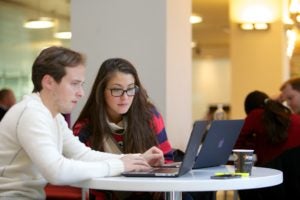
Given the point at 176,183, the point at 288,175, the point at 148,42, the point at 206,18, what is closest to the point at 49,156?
the point at 176,183

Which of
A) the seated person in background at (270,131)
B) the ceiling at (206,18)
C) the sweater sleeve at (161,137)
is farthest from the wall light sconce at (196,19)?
the sweater sleeve at (161,137)

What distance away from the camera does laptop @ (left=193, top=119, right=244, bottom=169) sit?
237cm

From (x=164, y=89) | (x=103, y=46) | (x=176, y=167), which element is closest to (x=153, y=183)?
(x=176, y=167)

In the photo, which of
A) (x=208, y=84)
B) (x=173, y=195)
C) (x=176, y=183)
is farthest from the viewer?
(x=208, y=84)

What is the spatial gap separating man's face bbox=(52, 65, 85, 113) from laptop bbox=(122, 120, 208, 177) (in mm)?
357

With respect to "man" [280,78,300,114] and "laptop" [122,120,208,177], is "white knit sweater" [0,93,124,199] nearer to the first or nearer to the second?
"laptop" [122,120,208,177]

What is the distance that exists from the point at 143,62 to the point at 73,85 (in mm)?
1782

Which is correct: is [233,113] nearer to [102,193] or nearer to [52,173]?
[102,193]

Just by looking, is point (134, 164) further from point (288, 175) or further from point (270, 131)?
point (270, 131)

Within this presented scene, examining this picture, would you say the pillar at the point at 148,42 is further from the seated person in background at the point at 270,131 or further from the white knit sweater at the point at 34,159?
the white knit sweater at the point at 34,159

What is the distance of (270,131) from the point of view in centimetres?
440

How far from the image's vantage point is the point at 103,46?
420cm

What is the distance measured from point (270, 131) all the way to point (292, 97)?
0.97m

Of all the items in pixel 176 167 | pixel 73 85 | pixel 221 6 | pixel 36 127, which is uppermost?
pixel 221 6
